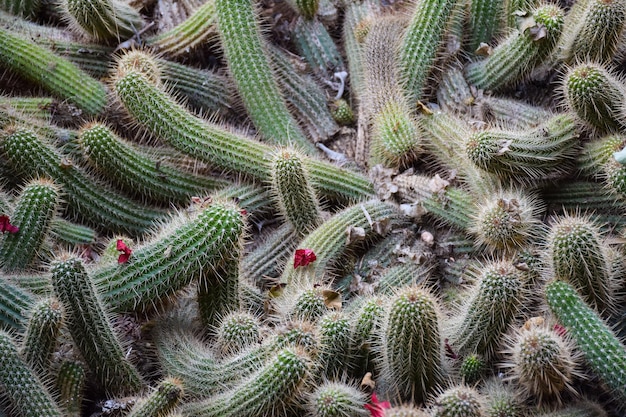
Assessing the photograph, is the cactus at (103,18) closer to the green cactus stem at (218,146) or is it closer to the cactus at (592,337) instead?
the green cactus stem at (218,146)

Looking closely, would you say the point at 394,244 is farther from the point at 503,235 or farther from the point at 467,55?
the point at 467,55

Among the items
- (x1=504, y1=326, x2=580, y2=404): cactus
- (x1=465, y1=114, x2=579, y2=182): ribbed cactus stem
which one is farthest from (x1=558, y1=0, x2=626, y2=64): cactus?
(x1=504, y1=326, x2=580, y2=404): cactus

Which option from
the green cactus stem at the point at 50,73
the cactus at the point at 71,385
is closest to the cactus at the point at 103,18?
the green cactus stem at the point at 50,73

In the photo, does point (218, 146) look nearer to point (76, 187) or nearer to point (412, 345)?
point (76, 187)

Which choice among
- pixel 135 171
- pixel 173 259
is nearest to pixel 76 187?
pixel 135 171

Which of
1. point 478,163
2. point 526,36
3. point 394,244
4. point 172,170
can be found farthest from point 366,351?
point 526,36
